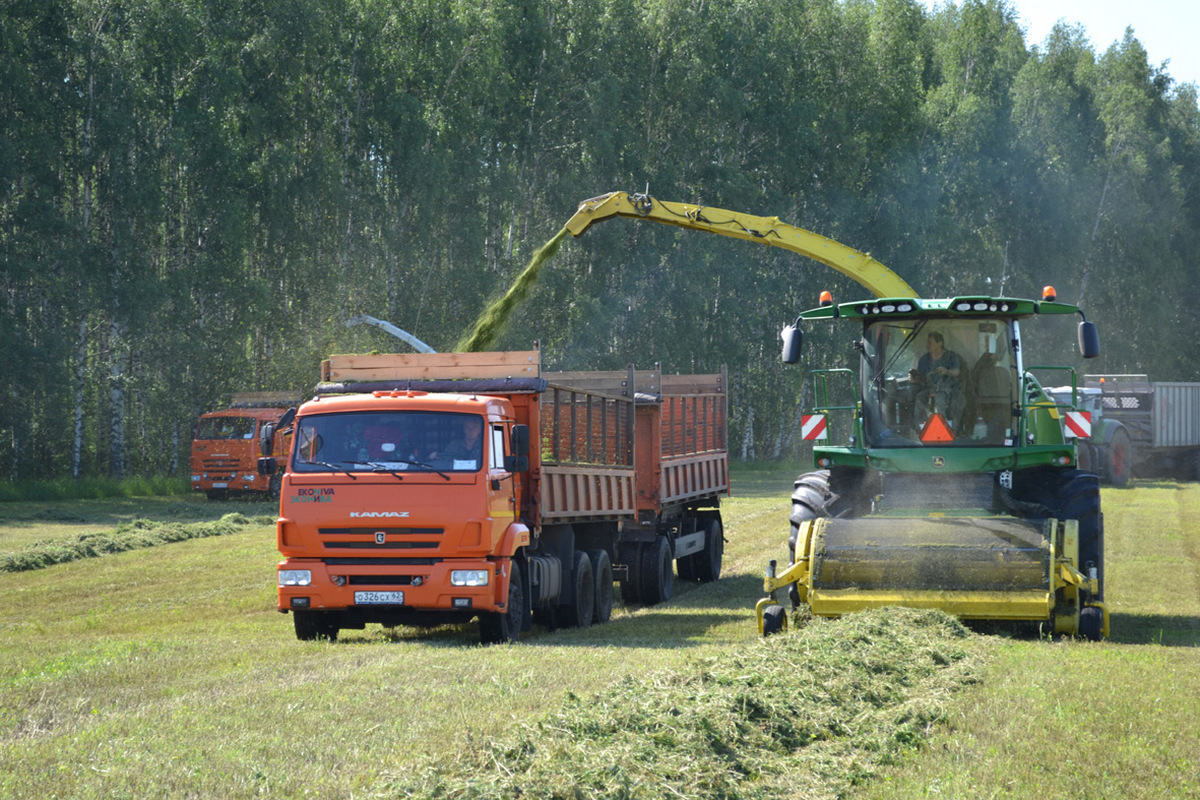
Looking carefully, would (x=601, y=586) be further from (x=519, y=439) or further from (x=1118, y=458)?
(x=1118, y=458)

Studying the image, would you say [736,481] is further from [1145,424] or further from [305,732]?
[305,732]

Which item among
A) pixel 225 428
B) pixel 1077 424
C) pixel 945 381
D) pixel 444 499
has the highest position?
pixel 945 381

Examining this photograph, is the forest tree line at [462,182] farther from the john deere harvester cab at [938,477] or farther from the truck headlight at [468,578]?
the john deere harvester cab at [938,477]

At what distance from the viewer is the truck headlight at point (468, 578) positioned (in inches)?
465

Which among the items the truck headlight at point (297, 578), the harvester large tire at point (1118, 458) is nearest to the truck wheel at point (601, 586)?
the truck headlight at point (297, 578)

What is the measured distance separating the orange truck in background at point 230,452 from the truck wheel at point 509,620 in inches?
858

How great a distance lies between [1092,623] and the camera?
1115 cm

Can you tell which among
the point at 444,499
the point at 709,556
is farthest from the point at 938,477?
the point at 709,556

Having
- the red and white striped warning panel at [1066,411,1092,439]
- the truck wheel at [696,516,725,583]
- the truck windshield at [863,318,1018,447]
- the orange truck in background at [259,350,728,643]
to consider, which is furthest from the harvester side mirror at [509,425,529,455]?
the truck wheel at [696,516,725,583]

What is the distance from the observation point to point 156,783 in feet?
20.8

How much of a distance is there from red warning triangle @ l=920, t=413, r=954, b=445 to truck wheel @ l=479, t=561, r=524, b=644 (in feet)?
13.7

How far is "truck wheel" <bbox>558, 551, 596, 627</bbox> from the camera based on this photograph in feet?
45.5

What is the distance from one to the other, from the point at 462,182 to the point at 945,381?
32155mm

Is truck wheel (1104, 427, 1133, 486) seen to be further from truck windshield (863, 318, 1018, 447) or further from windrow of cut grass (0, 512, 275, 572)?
truck windshield (863, 318, 1018, 447)
